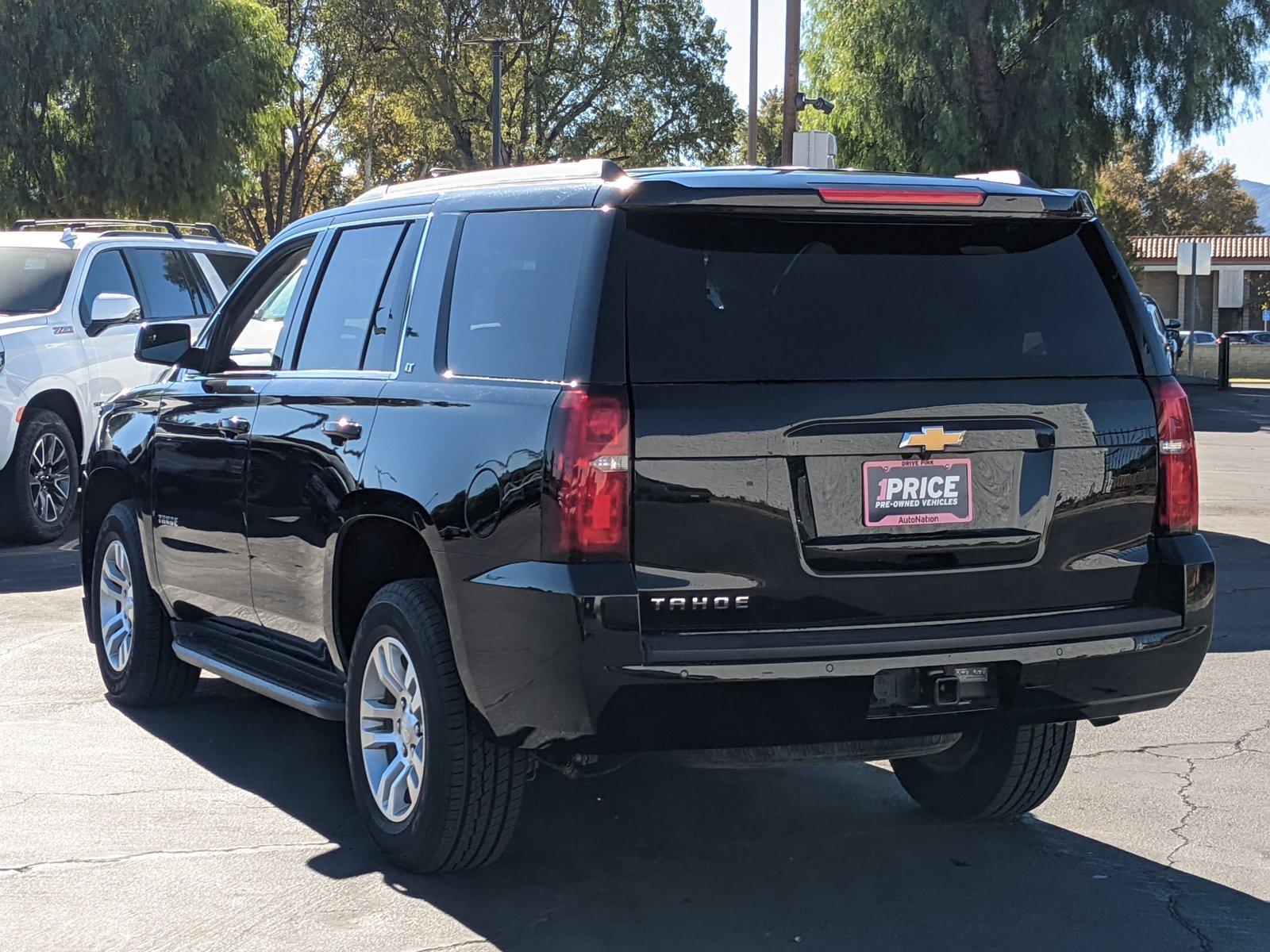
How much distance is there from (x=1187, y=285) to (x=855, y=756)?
7892 centimetres

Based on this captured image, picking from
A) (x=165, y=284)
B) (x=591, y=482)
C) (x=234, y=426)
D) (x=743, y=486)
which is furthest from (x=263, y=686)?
(x=165, y=284)

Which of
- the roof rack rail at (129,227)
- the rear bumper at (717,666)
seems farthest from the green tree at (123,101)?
the rear bumper at (717,666)

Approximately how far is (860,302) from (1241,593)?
6.35 m

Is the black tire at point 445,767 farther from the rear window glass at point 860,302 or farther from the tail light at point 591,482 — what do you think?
the rear window glass at point 860,302

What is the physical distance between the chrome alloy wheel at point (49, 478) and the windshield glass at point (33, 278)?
103 cm

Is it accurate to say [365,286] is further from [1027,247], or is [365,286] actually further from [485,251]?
[1027,247]

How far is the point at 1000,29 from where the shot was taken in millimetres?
34250

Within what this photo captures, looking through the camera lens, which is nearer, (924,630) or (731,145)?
(924,630)

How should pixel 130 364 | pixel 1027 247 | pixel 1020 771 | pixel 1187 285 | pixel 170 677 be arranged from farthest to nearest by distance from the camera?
pixel 1187 285 < pixel 130 364 < pixel 170 677 < pixel 1020 771 < pixel 1027 247

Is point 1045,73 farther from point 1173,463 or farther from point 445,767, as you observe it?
point 445,767

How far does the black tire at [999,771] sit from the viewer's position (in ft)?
17.7

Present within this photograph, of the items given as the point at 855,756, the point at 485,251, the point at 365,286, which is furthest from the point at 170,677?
the point at 855,756

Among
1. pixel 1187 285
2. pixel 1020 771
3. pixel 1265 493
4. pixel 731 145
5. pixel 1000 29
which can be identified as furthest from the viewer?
pixel 1187 285

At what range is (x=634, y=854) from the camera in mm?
5219
